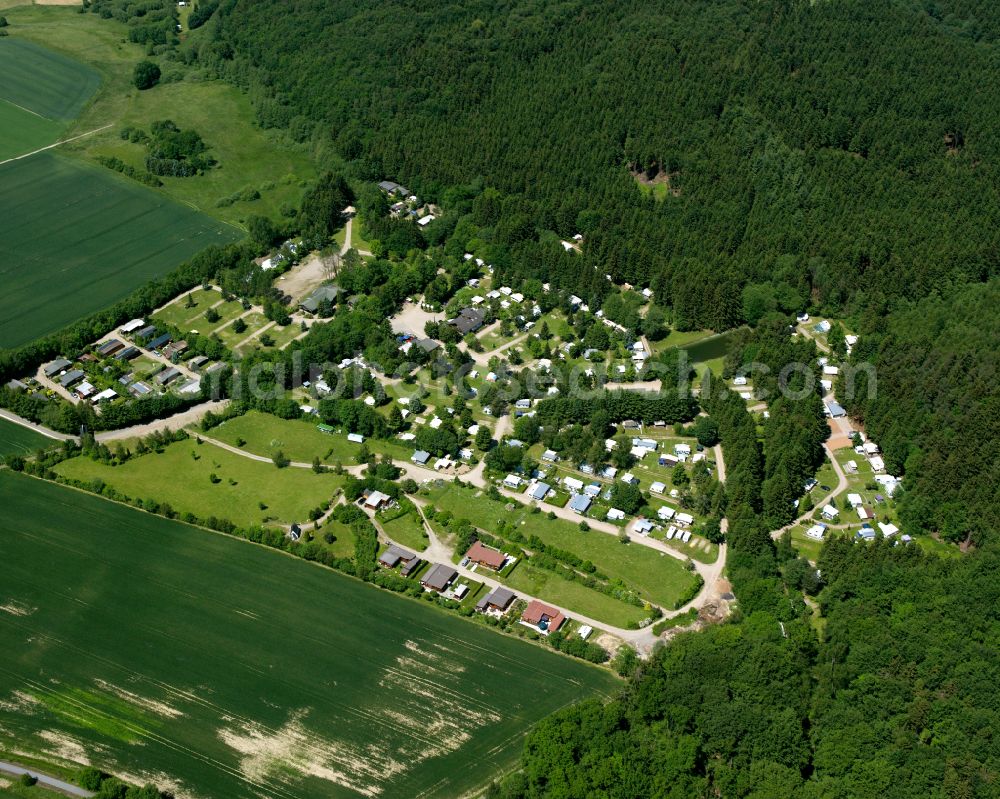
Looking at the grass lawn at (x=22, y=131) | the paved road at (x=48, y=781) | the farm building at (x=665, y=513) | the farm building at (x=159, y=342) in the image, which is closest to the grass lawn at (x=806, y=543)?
the farm building at (x=665, y=513)

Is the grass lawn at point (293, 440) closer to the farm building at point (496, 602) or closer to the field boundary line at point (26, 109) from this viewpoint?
the farm building at point (496, 602)

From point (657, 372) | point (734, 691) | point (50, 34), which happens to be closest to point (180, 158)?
point (50, 34)

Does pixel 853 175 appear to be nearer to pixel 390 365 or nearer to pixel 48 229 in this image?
pixel 390 365

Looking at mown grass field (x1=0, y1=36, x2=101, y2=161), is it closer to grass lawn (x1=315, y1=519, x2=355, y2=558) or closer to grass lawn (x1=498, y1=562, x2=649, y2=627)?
grass lawn (x1=315, y1=519, x2=355, y2=558)

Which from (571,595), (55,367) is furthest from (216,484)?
(571,595)

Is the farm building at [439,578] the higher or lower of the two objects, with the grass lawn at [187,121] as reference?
lower

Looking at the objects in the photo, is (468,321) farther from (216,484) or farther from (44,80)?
(44,80)
